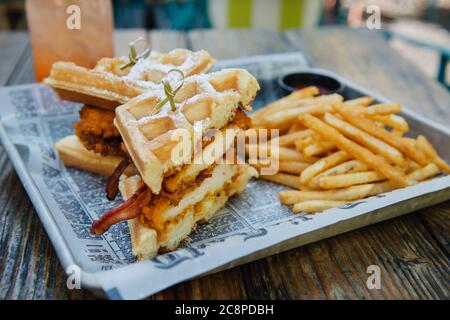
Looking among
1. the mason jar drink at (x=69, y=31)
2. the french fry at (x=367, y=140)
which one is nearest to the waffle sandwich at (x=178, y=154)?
the french fry at (x=367, y=140)

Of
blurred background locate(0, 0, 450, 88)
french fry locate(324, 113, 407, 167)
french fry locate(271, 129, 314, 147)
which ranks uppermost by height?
french fry locate(324, 113, 407, 167)

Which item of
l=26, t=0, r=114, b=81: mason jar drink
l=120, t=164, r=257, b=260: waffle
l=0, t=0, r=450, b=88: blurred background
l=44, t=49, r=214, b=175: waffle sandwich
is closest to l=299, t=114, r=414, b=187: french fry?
l=120, t=164, r=257, b=260: waffle

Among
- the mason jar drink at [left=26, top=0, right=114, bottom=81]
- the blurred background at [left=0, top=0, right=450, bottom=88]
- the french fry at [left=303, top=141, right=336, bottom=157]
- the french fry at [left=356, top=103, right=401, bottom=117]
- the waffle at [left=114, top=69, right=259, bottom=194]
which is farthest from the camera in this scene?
the blurred background at [left=0, top=0, right=450, bottom=88]

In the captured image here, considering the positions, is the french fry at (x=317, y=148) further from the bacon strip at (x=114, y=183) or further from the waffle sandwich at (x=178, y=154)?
the bacon strip at (x=114, y=183)

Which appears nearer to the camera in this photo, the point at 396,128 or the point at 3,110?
the point at 396,128

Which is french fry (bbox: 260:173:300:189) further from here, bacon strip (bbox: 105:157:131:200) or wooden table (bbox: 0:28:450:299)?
bacon strip (bbox: 105:157:131:200)

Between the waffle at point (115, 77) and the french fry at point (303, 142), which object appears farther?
the french fry at point (303, 142)

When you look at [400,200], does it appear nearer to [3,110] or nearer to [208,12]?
[3,110]
